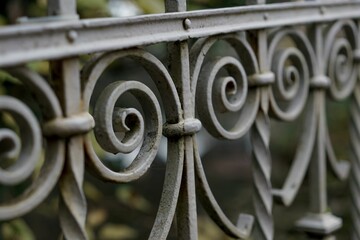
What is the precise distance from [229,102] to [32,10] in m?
1.09

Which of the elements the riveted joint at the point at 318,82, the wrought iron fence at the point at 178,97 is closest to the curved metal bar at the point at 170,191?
the wrought iron fence at the point at 178,97

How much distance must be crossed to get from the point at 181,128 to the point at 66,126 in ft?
0.82

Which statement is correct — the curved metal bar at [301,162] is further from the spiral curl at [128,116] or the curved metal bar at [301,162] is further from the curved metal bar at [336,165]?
the spiral curl at [128,116]

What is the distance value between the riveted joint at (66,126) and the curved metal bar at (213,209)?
0.27 meters

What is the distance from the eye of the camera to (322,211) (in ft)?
4.88

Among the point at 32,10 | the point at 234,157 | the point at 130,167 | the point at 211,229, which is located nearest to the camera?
the point at 130,167

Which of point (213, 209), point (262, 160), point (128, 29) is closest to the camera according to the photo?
point (128, 29)

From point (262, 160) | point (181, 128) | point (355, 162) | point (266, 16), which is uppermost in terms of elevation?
point (266, 16)

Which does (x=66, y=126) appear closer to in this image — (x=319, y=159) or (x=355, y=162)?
(x=319, y=159)

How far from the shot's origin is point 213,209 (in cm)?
114

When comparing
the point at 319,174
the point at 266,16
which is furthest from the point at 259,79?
the point at 319,174

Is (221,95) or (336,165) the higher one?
(221,95)

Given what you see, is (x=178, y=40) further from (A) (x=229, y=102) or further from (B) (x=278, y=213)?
(B) (x=278, y=213)

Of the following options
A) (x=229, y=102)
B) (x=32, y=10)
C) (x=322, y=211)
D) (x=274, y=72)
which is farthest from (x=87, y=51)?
(x=32, y=10)
